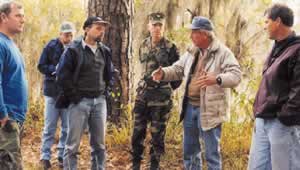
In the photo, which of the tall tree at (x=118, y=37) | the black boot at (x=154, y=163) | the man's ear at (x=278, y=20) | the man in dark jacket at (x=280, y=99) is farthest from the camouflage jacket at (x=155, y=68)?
the man's ear at (x=278, y=20)

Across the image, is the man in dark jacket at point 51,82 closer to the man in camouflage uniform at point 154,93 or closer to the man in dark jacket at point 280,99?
the man in camouflage uniform at point 154,93

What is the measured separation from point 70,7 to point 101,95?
6.23 m

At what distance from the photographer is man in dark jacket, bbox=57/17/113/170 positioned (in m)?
4.62

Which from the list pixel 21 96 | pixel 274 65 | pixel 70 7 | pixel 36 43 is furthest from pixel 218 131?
pixel 70 7

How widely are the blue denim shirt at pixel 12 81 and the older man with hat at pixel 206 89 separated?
5.03ft

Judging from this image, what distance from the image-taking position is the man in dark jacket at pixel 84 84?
15.2ft

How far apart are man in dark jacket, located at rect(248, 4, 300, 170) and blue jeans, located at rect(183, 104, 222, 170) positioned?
759 mm

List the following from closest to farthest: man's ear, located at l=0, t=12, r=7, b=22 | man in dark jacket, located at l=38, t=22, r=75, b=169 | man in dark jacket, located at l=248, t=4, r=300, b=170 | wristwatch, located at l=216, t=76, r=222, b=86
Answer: man in dark jacket, located at l=248, t=4, r=300, b=170, man's ear, located at l=0, t=12, r=7, b=22, wristwatch, located at l=216, t=76, r=222, b=86, man in dark jacket, located at l=38, t=22, r=75, b=169

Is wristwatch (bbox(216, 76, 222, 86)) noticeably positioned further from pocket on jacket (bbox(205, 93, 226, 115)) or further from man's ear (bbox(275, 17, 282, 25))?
man's ear (bbox(275, 17, 282, 25))

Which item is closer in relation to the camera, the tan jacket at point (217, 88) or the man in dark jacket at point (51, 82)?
the tan jacket at point (217, 88)

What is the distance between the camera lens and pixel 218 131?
14.3ft

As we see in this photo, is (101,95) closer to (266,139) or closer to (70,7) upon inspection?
(266,139)

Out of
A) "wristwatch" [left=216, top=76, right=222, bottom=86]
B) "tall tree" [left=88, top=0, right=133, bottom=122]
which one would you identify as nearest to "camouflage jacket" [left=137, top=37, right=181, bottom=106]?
"wristwatch" [left=216, top=76, right=222, bottom=86]

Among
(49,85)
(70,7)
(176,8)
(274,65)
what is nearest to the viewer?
(274,65)
